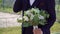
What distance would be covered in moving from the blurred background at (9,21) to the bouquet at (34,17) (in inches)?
171

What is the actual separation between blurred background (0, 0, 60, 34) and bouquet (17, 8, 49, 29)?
14.3ft

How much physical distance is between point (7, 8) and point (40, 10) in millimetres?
8131

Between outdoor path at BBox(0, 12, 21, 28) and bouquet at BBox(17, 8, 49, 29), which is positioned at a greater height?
bouquet at BBox(17, 8, 49, 29)

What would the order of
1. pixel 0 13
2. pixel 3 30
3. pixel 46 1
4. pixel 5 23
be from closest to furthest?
pixel 46 1
pixel 3 30
pixel 5 23
pixel 0 13

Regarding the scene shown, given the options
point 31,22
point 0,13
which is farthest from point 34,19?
point 0,13

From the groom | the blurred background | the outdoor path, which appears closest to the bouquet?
the groom

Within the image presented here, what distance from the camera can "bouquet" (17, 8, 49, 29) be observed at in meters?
2.22

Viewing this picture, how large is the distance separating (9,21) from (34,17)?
19.8 feet

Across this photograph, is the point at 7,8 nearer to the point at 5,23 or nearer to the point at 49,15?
the point at 5,23

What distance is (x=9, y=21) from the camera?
8234 millimetres

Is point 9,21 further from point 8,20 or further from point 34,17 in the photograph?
point 34,17

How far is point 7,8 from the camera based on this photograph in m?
10.3

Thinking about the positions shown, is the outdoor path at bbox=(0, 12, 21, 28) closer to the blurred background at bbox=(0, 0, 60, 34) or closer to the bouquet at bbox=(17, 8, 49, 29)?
the blurred background at bbox=(0, 0, 60, 34)

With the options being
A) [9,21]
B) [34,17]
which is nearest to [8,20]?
[9,21]
